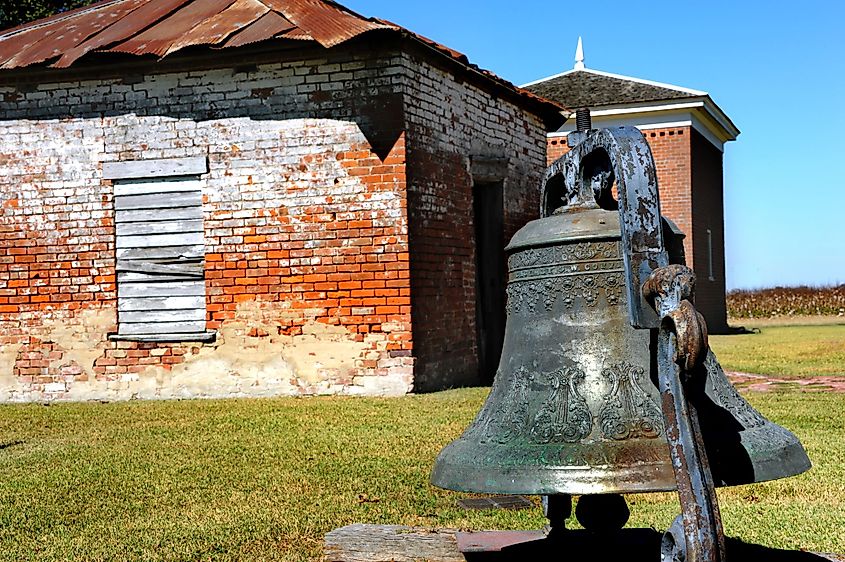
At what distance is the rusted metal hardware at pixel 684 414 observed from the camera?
7.26 ft

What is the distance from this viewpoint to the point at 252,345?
11898 millimetres

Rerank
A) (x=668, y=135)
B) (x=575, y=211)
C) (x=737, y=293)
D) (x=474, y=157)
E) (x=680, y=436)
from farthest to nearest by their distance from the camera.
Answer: (x=737, y=293) < (x=668, y=135) < (x=474, y=157) < (x=575, y=211) < (x=680, y=436)

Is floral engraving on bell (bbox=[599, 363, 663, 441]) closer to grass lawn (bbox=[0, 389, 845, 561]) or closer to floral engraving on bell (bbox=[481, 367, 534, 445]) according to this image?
floral engraving on bell (bbox=[481, 367, 534, 445])

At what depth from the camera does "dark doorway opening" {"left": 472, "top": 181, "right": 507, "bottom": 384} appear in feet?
46.5

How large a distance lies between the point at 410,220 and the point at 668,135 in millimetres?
13680

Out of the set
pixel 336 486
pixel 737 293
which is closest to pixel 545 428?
pixel 336 486

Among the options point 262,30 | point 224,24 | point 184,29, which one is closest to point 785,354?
point 262,30

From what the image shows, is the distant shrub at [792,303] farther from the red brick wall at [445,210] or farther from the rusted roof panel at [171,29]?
the rusted roof panel at [171,29]

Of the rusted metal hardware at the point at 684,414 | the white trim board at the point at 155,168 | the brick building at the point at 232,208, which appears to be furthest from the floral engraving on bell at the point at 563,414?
the white trim board at the point at 155,168

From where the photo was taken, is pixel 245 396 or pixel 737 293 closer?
pixel 245 396

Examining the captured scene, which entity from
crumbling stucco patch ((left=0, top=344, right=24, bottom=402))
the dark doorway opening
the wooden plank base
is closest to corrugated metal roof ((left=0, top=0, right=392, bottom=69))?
the dark doorway opening

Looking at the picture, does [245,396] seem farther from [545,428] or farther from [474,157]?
[545,428]

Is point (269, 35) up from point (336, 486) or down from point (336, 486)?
up

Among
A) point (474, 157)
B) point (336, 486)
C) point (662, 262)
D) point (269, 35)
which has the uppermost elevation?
point (269, 35)
